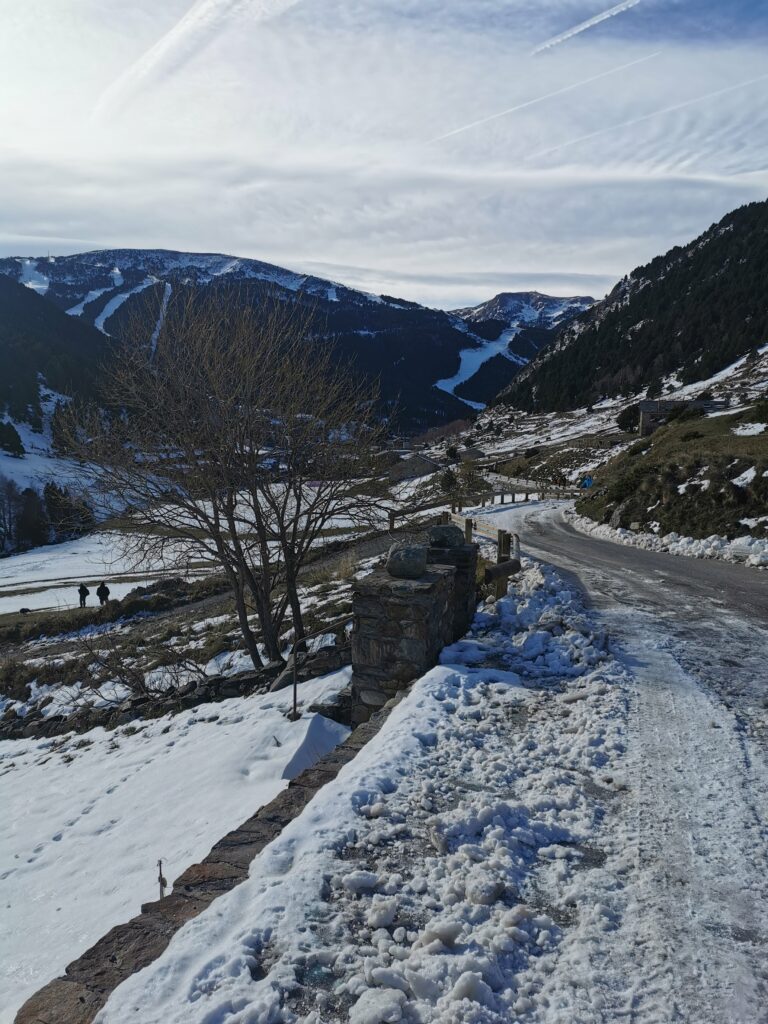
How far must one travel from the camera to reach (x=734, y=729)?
16.5ft

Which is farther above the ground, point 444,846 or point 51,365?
point 51,365

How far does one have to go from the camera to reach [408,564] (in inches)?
294

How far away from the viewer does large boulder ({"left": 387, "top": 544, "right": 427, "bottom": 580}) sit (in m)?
7.47

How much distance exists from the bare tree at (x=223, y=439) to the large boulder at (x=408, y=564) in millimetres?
4490

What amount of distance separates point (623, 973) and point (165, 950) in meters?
2.20

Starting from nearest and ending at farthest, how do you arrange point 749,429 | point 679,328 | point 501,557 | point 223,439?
point 501,557 → point 223,439 → point 749,429 → point 679,328

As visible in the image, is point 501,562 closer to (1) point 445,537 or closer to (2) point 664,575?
(1) point 445,537

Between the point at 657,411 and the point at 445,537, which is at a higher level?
the point at 657,411

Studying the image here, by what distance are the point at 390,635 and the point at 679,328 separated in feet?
371

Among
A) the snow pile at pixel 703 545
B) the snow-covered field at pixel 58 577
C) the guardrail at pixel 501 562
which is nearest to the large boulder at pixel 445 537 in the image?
the guardrail at pixel 501 562

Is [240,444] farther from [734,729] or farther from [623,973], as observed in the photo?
[623,973]

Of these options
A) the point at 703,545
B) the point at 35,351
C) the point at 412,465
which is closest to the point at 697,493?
the point at 703,545

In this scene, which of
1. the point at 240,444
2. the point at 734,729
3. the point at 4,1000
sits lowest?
the point at 4,1000

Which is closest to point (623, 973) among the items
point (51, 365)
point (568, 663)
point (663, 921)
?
point (663, 921)
